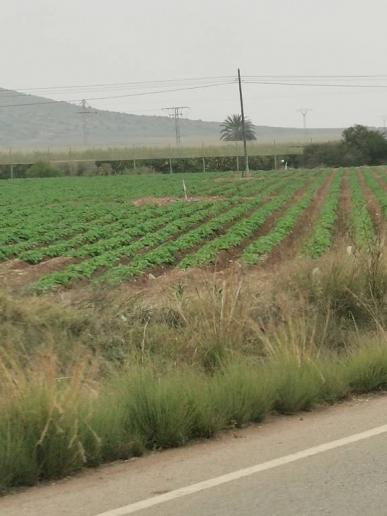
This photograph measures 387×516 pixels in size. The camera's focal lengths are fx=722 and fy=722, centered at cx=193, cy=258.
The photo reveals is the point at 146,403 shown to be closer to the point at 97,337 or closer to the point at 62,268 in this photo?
the point at 97,337

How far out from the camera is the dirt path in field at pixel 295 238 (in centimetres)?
1778

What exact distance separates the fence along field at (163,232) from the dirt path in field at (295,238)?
0.18ft

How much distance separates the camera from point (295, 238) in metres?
23.3

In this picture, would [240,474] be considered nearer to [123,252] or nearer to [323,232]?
[123,252]

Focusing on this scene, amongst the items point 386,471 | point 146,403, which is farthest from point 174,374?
point 386,471

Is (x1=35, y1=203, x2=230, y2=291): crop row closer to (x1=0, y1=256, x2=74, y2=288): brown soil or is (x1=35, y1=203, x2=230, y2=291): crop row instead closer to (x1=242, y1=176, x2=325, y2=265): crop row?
(x1=0, y1=256, x2=74, y2=288): brown soil

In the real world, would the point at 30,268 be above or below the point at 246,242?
above

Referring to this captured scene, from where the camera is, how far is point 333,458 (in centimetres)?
544

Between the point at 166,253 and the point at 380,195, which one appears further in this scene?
the point at 380,195

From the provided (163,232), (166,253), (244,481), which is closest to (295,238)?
(163,232)

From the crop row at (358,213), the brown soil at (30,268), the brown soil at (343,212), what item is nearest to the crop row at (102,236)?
the brown soil at (30,268)

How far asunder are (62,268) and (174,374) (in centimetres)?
1099

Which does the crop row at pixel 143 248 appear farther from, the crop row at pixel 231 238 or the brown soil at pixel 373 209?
the brown soil at pixel 373 209

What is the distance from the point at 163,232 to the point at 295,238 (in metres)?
4.42
